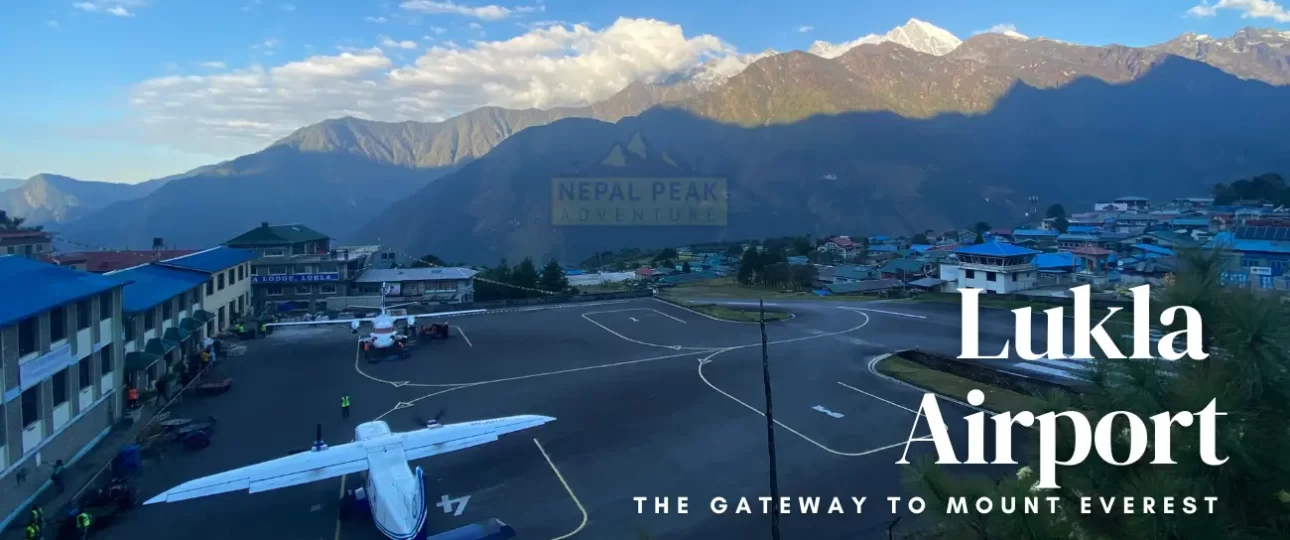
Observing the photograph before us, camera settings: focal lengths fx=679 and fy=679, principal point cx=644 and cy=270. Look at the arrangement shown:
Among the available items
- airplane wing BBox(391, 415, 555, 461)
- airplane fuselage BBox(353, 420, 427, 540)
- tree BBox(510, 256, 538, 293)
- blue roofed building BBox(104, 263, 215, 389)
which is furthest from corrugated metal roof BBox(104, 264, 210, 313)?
tree BBox(510, 256, 538, 293)

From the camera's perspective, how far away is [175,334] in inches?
1023

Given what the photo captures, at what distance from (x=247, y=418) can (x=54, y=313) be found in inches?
253

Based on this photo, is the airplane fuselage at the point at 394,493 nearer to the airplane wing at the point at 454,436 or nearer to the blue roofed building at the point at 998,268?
the airplane wing at the point at 454,436

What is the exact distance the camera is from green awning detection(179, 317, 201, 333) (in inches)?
1078

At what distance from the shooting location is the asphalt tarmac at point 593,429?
14.2 metres

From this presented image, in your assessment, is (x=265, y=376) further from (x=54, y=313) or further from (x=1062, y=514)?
(x=1062, y=514)

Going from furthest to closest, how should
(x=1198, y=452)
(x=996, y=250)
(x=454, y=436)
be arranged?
1. (x=996, y=250)
2. (x=454, y=436)
3. (x=1198, y=452)

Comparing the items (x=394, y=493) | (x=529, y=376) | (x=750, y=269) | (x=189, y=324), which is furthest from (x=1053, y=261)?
(x=189, y=324)

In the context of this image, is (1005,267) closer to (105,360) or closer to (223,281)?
(223,281)

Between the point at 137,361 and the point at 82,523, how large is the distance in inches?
375

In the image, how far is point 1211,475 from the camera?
10.9 ft

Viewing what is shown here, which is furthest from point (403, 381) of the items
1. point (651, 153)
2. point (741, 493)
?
point (651, 153)

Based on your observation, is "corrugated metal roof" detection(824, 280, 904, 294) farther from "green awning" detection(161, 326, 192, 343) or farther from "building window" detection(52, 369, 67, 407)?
"building window" detection(52, 369, 67, 407)

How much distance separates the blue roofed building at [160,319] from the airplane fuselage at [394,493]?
12370 millimetres
